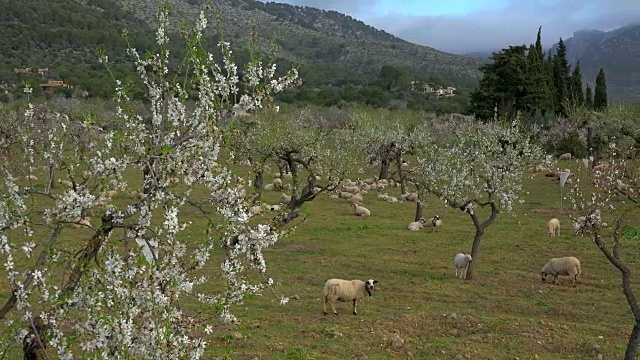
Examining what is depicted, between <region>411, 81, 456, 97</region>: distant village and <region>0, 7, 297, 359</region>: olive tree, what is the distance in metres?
107

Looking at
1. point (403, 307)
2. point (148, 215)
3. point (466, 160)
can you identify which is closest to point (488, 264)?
point (466, 160)

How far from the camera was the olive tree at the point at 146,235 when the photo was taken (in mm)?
5340

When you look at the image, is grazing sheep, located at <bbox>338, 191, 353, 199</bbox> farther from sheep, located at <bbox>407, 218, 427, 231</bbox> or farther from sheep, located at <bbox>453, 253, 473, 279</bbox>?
sheep, located at <bbox>453, 253, 473, 279</bbox>

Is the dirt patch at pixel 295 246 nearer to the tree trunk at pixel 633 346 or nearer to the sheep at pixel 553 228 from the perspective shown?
the sheep at pixel 553 228

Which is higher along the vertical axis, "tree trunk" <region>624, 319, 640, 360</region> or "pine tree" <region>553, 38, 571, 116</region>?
"pine tree" <region>553, 38, 571, 116</region>

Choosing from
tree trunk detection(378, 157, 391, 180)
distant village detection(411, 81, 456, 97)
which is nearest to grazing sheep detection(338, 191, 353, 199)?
tree trunk detection(378, 157, 391, 180)

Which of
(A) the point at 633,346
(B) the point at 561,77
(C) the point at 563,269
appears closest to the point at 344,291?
(A) the point at 633,346

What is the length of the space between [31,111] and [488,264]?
1769 centimetres

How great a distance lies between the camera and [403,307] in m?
16.2

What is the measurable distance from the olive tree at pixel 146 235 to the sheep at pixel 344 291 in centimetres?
874

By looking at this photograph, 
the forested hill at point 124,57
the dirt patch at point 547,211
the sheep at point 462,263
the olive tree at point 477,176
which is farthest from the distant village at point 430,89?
the sheep at point 462,263

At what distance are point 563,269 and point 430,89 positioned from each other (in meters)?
102

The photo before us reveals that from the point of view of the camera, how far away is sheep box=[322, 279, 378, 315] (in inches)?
603

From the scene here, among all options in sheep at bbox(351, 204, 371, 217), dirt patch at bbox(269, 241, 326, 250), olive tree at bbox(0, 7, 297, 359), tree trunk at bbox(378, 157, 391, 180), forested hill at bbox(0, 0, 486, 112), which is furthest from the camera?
forested hill at bbox(0, 0, 486, 112)
